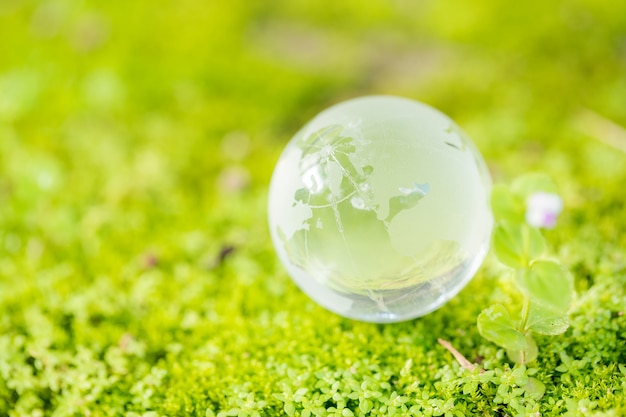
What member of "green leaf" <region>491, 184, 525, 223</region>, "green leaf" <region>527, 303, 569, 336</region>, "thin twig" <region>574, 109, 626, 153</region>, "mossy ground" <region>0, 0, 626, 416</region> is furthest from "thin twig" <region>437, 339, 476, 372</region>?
"thin twig" <region>574, 109, 626, 153</region>

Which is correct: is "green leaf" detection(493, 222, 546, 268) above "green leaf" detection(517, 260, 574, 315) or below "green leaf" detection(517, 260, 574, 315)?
above

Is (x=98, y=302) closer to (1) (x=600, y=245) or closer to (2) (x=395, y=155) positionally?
(2) (x=395, y=155)

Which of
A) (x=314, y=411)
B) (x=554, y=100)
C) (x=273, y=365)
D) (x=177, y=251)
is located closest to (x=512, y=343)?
Result: (x=314, y=411)

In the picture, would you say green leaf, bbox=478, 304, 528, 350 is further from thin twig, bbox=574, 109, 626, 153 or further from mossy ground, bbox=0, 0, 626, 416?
thin twig, bbox=574, 109, 626, 153

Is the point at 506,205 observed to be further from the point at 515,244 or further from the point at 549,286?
the point at 549,286

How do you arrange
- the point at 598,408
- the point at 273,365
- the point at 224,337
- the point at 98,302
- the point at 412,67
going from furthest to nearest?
the point at 412,67
the point at 98,302
the point at 224,337
the point at 273,365
the point at 598,408

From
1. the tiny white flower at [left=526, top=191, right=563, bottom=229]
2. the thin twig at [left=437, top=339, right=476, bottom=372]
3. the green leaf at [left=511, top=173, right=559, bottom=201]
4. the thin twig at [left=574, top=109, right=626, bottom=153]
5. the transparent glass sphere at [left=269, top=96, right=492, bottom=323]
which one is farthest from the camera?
the thin twig at [left=574, top=109, right=626, bottom=153]

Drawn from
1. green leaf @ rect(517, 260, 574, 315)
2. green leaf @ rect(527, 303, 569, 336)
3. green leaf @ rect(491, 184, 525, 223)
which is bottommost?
green leaf @ rect(527, 303, 569, 336)
